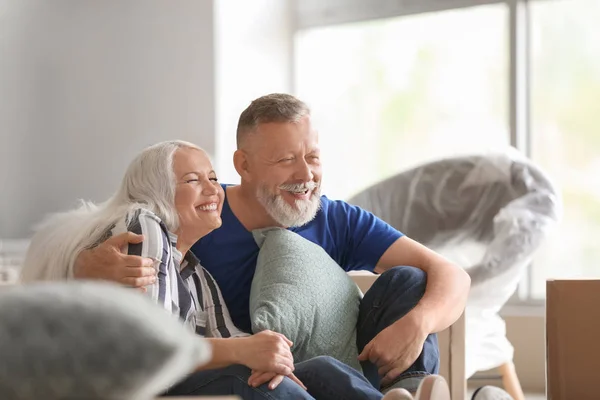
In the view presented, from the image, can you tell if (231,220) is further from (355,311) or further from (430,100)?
(430,100)

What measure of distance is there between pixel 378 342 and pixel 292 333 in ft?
0.55

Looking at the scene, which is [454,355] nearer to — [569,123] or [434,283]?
[434,283]

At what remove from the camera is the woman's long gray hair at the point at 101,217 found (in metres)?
1.57

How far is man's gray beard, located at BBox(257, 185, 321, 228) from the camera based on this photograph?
74.8 inches

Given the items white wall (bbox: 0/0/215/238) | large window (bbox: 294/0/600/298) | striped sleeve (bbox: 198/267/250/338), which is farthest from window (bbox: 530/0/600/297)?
striped sleeve (bbox: 198/267/250/338)

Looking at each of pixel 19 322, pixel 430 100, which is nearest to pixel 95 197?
pixel 430 100

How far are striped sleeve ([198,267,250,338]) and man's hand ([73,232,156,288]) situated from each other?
250 millimetres

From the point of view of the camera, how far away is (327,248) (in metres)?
1.99

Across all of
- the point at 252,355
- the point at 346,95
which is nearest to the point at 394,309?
the point at 252,355

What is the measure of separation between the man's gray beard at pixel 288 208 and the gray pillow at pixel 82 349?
4.46ft

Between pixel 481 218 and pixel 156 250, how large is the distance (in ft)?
6.22

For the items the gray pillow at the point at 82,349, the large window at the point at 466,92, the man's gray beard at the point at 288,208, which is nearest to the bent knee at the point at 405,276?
the man's gray beard at the point at 288,208

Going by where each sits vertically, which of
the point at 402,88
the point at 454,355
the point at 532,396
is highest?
the point at 402,88

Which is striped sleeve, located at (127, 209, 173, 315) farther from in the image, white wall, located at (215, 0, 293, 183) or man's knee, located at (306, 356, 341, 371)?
white wall, located at (215, 0, 293, 183)
